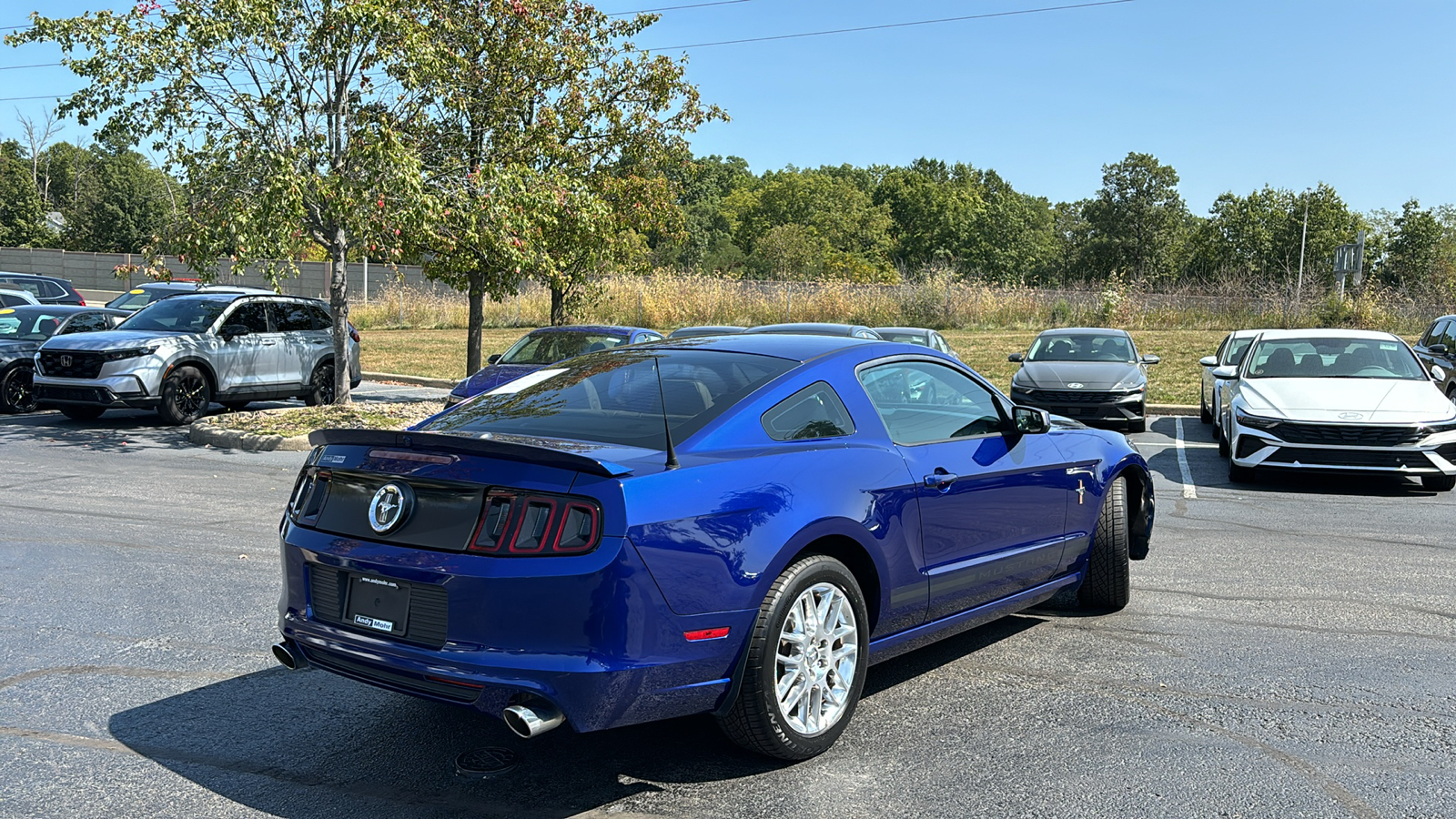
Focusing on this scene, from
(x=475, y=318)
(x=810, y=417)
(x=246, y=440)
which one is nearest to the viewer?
(x=810, y=417)

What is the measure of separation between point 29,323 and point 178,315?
10.2 feet

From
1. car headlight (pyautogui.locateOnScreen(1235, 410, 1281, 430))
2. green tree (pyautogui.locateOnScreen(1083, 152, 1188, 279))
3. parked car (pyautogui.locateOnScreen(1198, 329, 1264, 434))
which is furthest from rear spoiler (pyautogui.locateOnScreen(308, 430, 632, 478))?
green tree (pyautogui.locateOnScreen(1083, 152, 1188, 279))

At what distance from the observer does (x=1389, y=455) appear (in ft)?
35.2

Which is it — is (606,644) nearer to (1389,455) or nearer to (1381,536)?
(1381,536)

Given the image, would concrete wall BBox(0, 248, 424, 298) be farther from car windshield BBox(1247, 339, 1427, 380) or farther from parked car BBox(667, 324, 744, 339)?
car windshield BBox(1247, 339, 1427, 380)

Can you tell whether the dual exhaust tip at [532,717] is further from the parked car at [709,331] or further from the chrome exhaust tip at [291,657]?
the parked car at [709,331]

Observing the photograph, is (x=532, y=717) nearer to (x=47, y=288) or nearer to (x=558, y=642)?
(x=558, y=642)

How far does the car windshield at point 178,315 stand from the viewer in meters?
15.8

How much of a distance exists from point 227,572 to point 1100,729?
5099 mm

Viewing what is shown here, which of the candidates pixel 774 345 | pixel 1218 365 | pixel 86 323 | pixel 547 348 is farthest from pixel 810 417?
pixel 86 323

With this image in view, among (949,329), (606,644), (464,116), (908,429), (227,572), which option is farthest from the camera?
(949,329)

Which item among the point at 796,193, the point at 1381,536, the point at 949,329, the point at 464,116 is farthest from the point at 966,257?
the point at 1381,536

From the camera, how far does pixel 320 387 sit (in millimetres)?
17250

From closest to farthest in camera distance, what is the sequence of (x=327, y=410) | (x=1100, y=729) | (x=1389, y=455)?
(x=1100, y=729) → (x=1389, y=455) → (x=327, y=410)
